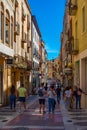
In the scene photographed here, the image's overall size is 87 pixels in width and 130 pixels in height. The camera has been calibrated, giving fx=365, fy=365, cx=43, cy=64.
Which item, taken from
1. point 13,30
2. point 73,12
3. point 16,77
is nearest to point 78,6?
point 73,12

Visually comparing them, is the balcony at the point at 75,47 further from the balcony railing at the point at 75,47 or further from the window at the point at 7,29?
the window at the point at 7,29

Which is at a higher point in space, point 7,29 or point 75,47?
point 7,29

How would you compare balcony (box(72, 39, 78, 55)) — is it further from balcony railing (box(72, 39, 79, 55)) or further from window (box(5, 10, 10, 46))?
window (box(5, 10, 10, 46))

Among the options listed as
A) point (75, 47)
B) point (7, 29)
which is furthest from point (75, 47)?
point (7, 29)

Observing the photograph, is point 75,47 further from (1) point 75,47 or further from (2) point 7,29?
(2) point 7,29

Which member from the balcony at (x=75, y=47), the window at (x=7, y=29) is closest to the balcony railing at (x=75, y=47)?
the balcony at (x=75, y=47)

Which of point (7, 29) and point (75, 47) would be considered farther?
point (7, 29)

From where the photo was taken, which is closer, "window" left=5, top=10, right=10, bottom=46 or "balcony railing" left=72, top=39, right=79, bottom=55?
"balcony railing" left=72, top=39, right=79, bottom=55

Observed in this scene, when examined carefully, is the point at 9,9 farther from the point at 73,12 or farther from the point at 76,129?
the point at 76,129

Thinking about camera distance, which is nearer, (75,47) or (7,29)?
(75,47)

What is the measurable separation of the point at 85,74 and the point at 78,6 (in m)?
5.33

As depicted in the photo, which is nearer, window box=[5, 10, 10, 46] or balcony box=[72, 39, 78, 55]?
balcony box=[72, 39, 78, 55]

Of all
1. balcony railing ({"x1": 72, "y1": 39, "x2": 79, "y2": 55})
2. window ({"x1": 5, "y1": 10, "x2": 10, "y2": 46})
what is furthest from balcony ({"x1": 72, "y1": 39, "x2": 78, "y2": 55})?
window ({"x1": 5, "y1": 10, "x2": 10, "y2": 46})

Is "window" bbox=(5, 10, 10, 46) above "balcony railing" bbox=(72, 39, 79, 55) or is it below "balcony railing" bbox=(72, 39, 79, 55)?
above
